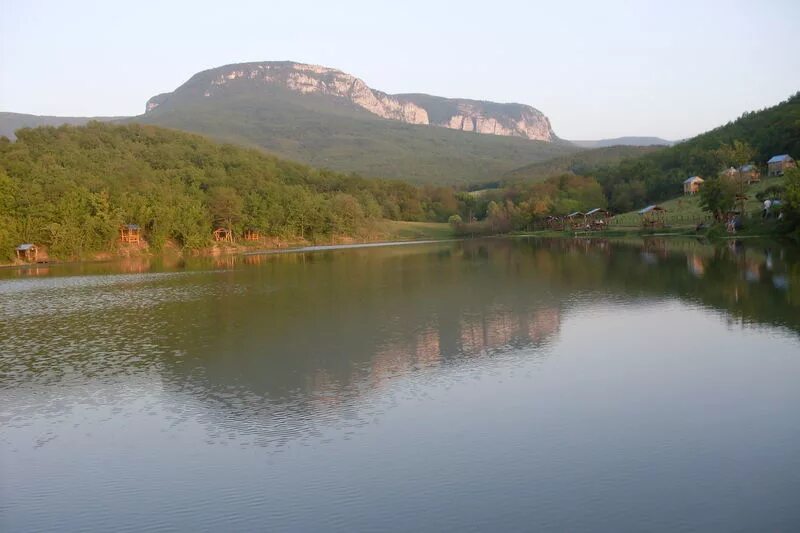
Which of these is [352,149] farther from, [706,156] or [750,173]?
[750,173]

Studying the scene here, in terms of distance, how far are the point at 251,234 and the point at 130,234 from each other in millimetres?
19444

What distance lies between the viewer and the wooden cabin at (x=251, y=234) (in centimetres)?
8562

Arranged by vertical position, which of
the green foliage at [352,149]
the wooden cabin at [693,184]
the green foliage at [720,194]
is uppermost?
the green foliage at [352,149]

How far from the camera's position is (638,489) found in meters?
7.76

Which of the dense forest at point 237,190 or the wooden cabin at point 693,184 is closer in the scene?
the dense forest at point 237,190

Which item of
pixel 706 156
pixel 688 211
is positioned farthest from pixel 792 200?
pixel 706 156

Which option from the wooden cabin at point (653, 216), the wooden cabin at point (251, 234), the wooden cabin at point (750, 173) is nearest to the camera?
the wooden cabin at point (653, 216)

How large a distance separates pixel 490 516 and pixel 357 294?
66.3ft

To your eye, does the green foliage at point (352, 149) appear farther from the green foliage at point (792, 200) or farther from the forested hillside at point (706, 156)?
the green foliage at point (792, 200)

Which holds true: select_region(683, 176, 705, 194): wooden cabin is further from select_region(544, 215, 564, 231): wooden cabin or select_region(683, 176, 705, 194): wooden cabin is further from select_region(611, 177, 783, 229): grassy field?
select_region(544, 215, 564, 231): wooden cabin

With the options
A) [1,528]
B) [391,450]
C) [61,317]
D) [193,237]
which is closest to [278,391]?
[391,450]

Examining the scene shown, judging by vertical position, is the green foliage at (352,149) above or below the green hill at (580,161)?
above

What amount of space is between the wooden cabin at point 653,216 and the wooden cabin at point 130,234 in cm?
5508

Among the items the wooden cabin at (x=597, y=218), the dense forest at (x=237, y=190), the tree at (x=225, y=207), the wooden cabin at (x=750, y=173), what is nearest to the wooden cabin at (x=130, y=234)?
the dense forest at (x=237, y=190)
